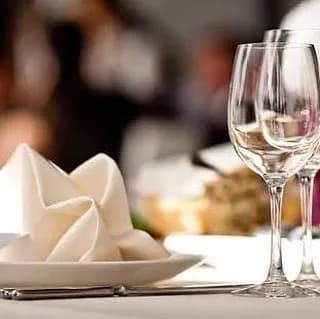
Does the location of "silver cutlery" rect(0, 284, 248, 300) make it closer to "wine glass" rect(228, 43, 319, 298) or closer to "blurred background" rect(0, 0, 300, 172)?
"wine glass" rect(228, 43, 319, 298)

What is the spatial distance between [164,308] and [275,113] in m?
0.16

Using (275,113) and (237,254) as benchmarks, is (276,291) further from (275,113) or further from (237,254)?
(237,254)

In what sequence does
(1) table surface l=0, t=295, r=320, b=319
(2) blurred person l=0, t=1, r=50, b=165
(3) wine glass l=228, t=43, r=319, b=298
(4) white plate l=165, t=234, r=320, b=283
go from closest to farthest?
(1) table surface l=0, t=295, r=320, b=319 < (3) wine glass l=228, t=43, r=319, b=298 < (4) white plate l=165, t=234, r=320, b=283 < (2) blurred person l=0, t=1, r=50, b=165

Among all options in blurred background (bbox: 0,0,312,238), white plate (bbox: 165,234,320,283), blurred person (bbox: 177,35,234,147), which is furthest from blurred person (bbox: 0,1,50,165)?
white plate (bbox: 165,234,320,283)

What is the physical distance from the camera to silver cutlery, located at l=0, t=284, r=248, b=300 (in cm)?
75

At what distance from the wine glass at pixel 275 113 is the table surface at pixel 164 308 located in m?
0.04

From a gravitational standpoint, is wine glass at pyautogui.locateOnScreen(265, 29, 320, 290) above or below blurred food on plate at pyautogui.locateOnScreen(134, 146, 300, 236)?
above

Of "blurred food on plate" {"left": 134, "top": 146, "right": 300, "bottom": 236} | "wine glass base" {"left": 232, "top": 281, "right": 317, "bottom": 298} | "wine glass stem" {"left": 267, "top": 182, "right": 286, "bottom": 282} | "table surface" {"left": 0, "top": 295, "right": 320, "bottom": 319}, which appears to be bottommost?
"blurred food on plate" {"left": 134, "top": 146, "right": 300, "bottom": 236}

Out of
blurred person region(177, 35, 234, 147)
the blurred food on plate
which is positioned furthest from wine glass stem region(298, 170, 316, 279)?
blurred person region(177, 35, 234, 147)

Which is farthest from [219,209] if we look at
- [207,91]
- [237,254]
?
[207,91]

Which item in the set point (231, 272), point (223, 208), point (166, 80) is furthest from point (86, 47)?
point (231, 272)

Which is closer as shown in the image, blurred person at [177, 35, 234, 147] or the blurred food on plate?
the blurred food on plate

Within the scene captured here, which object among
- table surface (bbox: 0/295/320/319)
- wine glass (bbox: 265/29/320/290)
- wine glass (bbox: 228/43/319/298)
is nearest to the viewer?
table surface (bbox: 0/295/320/319)

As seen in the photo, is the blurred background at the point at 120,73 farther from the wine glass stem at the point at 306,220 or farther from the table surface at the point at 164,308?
the table surface at the point at 164,308
